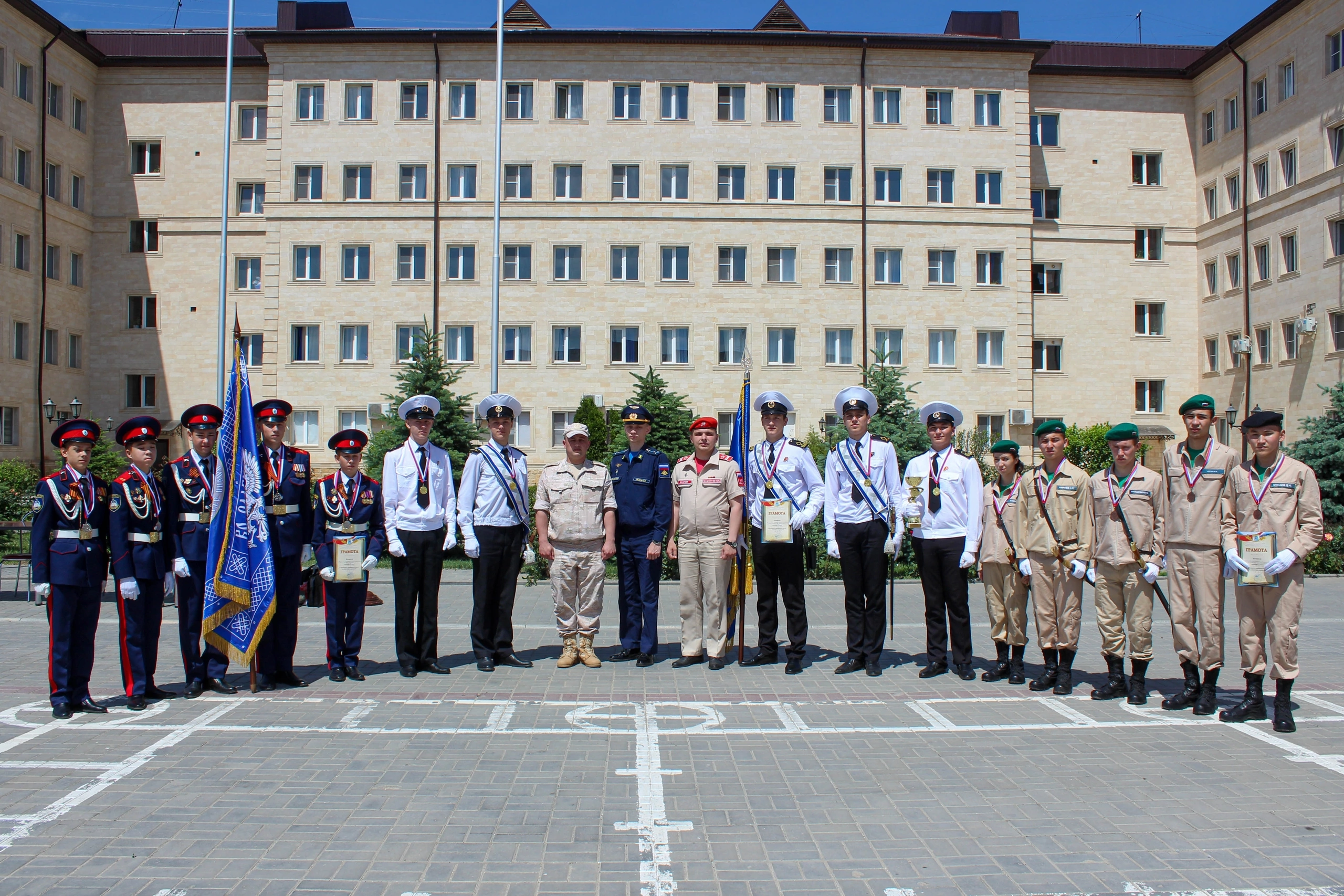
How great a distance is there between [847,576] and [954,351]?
32422 mm

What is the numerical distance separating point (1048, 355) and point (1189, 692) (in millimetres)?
36218

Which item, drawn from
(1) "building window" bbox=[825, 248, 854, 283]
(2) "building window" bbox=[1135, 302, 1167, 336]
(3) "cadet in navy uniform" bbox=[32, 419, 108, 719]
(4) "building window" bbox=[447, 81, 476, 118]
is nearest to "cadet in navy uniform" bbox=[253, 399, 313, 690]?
(3) "cadet in navy uniform" bbox=[32, 419, 108, 719]

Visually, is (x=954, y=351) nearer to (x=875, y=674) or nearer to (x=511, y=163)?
(x=511, y=163)

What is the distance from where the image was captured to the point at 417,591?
8.84 metres

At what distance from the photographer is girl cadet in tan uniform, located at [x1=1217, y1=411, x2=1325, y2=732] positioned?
689 centimetres

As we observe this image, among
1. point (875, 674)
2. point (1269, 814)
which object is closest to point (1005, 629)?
point (875, 674)

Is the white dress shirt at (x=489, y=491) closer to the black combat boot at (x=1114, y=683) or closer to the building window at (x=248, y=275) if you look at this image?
the black combat boot at (x=1114, y=683)

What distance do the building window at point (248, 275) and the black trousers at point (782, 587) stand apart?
39.1 metres

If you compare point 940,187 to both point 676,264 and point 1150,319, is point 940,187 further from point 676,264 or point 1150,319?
point 676,264

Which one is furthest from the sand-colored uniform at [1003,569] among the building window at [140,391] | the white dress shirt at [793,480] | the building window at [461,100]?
the building window at [140,391]

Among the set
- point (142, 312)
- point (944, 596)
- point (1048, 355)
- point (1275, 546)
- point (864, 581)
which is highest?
point (142, 312)

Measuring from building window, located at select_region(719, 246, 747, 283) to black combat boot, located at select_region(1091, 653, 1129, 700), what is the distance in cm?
3212

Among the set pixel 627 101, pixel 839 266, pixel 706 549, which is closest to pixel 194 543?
pixel 706 549

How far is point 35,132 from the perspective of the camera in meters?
37.9
